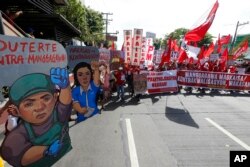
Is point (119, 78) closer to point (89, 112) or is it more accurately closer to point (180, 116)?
point (180, 116)

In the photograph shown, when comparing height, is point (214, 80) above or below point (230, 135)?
above

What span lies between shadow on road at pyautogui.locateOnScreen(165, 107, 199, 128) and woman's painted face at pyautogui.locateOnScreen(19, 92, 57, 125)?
747 cm

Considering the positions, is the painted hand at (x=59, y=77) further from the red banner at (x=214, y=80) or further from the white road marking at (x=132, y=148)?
the red banner at (x=214, y=80)

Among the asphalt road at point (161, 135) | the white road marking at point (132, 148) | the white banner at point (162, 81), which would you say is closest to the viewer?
the white road marking at point (132, 148)

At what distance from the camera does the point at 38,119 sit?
347 centimetres

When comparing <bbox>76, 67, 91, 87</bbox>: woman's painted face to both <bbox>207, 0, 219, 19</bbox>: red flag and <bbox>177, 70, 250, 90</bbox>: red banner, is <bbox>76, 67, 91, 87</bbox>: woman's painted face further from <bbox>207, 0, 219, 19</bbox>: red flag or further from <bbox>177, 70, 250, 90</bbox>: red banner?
<bbox>177, 70, 250, 90</bbox>: red banner

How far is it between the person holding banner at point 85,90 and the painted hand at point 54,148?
849mm

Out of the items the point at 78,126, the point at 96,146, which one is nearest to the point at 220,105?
the point at 78,126

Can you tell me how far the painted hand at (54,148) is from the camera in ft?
12.3

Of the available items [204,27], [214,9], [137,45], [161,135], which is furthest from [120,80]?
[161,135]

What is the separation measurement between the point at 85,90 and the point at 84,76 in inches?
8.0

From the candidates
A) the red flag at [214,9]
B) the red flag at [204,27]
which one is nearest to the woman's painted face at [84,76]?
the red flag at [204,27]

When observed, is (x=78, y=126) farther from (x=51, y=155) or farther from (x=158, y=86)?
(x=158, y=86)

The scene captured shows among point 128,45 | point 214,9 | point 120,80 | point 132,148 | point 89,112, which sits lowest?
point 132,148
